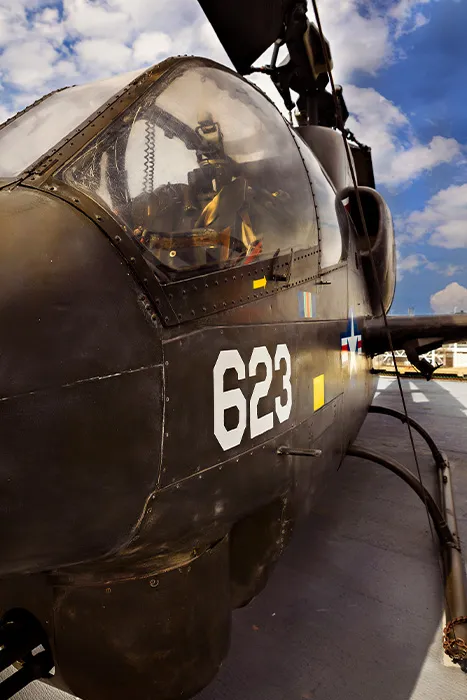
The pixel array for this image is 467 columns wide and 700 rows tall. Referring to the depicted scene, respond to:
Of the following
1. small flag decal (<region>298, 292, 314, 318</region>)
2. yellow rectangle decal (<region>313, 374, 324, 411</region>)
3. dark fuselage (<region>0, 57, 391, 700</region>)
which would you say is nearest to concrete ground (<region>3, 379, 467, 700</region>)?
dark fuselage (<region>0, 57, 391, 700</region>)

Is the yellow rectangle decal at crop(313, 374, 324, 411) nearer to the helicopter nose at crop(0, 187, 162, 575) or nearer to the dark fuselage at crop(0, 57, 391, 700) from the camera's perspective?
the dark fuselage at crop(0, 57, 391, 700)

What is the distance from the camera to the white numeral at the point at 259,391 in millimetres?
1863

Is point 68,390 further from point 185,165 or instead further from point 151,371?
point 185,165

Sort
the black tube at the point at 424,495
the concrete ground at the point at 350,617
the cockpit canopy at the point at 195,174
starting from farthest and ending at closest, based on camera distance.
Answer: the black tube at the point at 424,495 < the concrete ground at the point at 350,617 < the cockpit canopy at the point at 195,174

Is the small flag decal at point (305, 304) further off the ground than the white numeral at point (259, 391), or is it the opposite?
the small flag decal at point (305, 304)

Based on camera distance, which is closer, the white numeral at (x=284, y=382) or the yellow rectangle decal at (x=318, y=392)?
the white numeral at (x=284, y=382)

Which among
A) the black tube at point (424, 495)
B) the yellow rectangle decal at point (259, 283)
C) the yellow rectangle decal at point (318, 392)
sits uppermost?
the yellow rectangle decal at point (259, 283)

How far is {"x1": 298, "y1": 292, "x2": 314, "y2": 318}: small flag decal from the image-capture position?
2.33 meters

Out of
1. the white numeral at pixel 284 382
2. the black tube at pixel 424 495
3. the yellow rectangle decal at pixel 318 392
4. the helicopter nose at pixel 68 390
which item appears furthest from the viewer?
the black tube at pixel 424 495

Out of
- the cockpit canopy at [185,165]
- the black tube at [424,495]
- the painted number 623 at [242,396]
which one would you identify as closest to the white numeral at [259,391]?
the painted number 623 at [242,396]

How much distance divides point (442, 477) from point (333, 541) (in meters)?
1.68

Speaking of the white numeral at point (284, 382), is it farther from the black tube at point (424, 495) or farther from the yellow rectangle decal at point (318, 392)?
the black tube at point (424, 495)

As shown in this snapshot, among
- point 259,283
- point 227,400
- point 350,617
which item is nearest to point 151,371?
point 227,400

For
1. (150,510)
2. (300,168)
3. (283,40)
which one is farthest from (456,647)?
(283,40)
